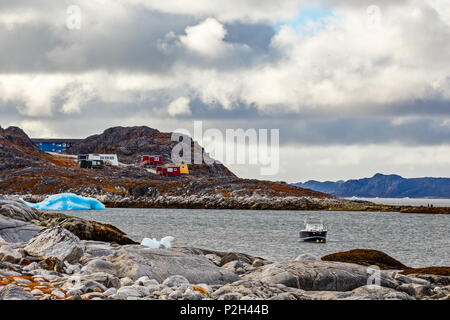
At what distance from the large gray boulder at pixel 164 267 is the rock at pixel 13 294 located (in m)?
3.53

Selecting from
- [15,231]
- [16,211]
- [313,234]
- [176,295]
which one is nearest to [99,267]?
[176,295]

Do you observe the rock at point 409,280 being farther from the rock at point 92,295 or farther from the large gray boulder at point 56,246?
the large gray boulder at point 56,246

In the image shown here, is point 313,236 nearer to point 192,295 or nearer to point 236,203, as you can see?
point 192,295

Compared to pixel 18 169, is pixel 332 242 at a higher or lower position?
lower

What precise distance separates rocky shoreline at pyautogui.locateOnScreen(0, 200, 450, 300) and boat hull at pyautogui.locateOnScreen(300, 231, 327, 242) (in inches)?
1439

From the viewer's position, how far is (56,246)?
17.7 meters

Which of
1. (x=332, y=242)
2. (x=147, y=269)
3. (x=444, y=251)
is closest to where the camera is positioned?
(x=147, y=269)

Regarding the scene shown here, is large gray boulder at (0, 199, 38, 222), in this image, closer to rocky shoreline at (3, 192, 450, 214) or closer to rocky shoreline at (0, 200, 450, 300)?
rocky shoreline at (0, 200, 450, 300)

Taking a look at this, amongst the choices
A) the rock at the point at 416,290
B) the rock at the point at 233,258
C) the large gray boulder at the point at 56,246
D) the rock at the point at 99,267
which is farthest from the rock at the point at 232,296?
the rock at the point at 233,258

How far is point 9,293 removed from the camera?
1173 centimetres

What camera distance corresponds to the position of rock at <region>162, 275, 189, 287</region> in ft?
47.4
